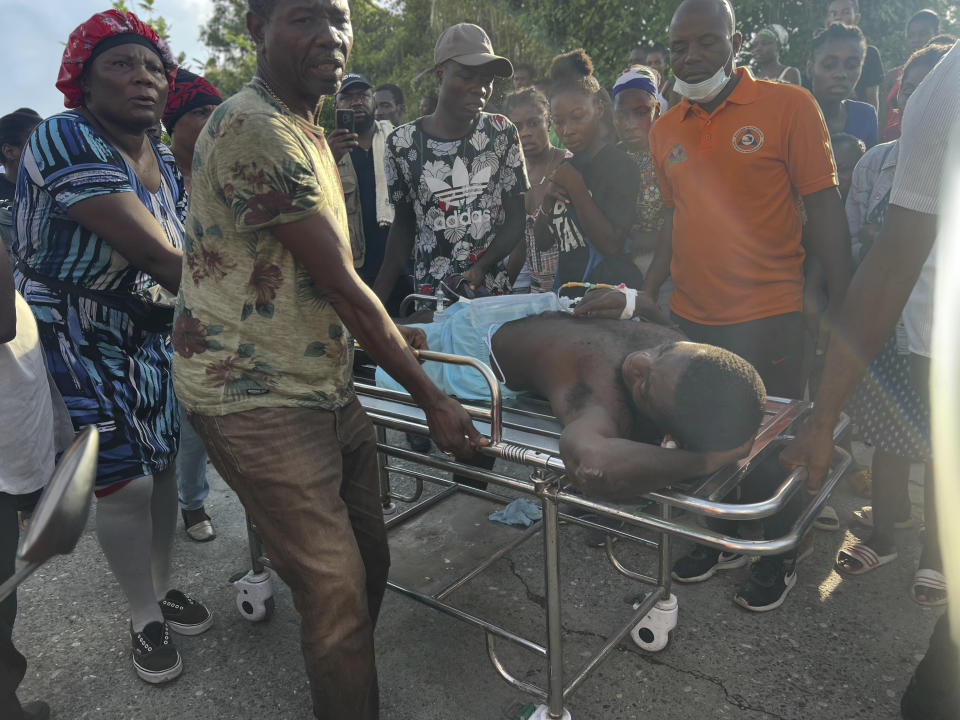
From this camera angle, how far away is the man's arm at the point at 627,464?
1.67m

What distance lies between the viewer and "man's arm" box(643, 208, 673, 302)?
3061 mm

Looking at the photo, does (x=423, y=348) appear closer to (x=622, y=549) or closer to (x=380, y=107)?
(x=622, y=549)

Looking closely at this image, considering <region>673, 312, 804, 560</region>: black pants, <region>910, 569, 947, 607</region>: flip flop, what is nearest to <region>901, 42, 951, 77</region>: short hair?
<region>673, 312, 804, 560</region>: black pants

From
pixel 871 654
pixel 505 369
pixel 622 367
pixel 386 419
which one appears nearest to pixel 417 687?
pixel 386 419

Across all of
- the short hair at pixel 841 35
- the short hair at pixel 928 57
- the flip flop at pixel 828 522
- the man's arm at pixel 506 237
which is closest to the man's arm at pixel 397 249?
the man's arm at pixel 506 237

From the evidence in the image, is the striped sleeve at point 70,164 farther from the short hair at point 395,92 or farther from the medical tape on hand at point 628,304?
the short hair at point 395,92

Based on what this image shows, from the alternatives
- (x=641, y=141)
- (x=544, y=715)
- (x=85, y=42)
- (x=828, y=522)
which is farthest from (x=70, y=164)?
(x=828, y=522)

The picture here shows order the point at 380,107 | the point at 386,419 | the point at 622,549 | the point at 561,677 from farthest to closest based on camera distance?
the point at 380,107 < the point at 622,549 < the point at 386,419 < the point at 561,677

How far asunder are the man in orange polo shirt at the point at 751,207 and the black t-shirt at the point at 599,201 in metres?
0.70

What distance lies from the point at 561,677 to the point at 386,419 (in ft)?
3.07

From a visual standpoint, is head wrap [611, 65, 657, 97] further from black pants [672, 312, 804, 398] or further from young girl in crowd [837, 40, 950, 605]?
black pants [672, 312, 804, 398]

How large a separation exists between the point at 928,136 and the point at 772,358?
1.17 m

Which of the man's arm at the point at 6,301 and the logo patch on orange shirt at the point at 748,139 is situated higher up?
the logo patch on orange shirt at the point at 748,139

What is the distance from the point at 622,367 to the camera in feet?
6.86
